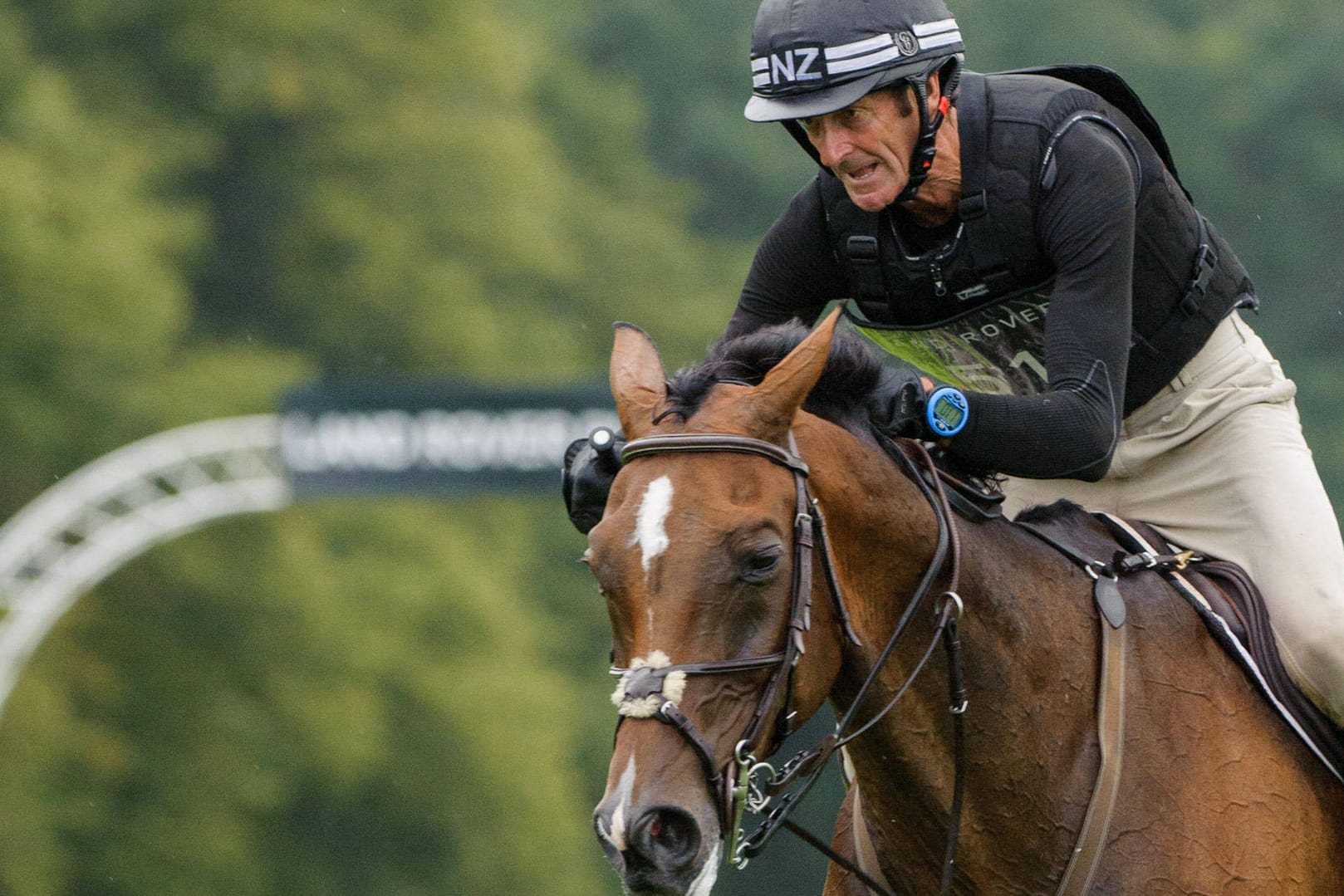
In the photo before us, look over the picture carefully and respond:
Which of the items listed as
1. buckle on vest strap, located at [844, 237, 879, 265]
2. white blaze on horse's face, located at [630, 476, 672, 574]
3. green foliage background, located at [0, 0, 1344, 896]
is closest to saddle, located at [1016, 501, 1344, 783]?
buckle on vest strap, located at [844, 237, 879, 265]

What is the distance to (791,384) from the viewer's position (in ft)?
12.8

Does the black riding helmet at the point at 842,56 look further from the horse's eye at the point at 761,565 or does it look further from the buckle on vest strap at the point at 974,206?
the horse's eye at the point at 761,565

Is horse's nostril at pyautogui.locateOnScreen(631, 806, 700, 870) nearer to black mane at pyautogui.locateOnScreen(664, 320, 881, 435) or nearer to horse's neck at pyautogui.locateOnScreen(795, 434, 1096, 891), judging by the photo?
horse's neck at pyautogui.locateOnScreen(795, 434, 1096, 891)

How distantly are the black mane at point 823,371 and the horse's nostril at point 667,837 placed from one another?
2.99 feet

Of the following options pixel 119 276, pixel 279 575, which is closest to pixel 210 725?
pixel 279 575

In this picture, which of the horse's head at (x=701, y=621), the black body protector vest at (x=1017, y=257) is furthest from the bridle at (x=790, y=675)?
the black body protector vest at (x=1017, y=257)

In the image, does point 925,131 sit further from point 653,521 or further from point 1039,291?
point 653,521

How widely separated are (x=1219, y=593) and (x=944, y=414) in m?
0.90

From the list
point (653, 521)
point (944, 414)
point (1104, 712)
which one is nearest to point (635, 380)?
point (653, 521)

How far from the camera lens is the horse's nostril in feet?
11.7

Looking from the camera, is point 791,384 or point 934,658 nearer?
point 791,384

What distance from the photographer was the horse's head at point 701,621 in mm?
3592

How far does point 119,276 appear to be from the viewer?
70.2 ft

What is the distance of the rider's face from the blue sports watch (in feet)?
1.81
